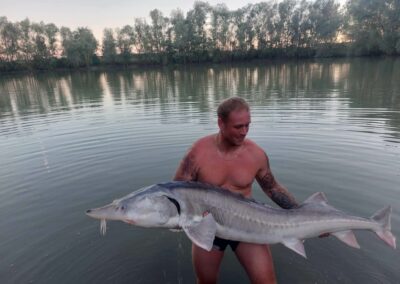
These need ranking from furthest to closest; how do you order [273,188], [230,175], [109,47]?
[109,47], [273,188], [230,175]

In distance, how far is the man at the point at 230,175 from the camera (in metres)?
3.84

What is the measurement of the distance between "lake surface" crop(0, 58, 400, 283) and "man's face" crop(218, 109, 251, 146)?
102 inches

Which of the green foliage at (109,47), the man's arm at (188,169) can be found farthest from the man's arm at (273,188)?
the green foliage at (109,47)

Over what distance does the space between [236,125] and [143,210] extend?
142 cm

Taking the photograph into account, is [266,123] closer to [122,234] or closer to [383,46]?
[122,234]

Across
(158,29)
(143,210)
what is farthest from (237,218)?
(158,29)

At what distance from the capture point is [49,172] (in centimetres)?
938

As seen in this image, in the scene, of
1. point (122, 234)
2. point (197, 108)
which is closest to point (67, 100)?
point (197, 108)

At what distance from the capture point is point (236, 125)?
11.8 ft

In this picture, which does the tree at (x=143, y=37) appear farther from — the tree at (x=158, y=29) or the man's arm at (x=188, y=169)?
the man's arm at (x=188, y=169)

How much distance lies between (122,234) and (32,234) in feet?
6.17

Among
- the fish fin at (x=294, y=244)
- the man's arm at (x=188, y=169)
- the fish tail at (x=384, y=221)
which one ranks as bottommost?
the fish fin at (x=294, y=244)

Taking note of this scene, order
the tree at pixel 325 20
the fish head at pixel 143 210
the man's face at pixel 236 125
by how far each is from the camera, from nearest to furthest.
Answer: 1. the fish head at pixel 143 210
2. the man's face at pixel 236 125
3. the tree at pixel 325 20

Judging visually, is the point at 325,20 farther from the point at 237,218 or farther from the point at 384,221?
the point at 237,218
